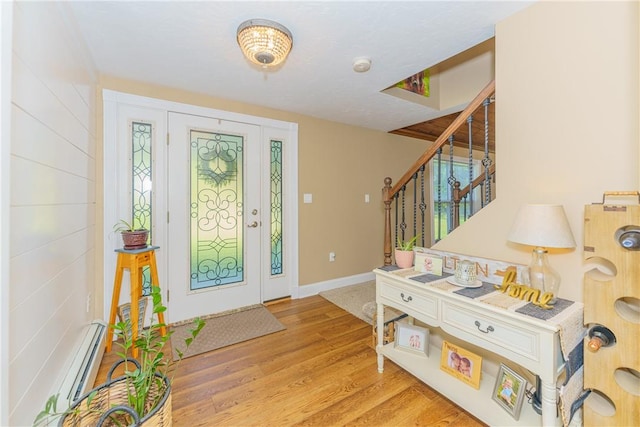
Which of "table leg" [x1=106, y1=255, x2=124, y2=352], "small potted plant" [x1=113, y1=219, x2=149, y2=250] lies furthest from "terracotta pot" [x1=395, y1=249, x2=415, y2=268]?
"table leg" [x1=106, y1=255, x2=124, y2=352]

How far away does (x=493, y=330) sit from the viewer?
1272 mm

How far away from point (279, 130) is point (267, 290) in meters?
1.89

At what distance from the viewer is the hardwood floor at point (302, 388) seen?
1.49m

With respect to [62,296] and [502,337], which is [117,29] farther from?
[502,337]

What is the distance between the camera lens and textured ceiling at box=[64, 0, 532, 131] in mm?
1511

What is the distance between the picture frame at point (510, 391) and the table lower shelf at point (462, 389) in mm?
26

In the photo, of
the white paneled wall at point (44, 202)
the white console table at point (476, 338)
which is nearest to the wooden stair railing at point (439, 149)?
the white console table at point (476, 338)

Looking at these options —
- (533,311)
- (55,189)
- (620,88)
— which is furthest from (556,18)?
(55,189)

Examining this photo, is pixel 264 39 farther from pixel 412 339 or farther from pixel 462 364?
pixel 462 364

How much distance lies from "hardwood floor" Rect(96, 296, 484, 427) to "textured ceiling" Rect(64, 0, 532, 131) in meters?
2.28

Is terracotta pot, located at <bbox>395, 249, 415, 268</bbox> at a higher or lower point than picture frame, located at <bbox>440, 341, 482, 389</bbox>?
higher

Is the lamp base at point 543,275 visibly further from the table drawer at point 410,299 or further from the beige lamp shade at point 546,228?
the table drawer at point 410,299

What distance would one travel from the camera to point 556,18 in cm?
137

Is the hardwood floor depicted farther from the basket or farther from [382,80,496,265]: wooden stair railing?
[382,80,496,265]: wooden stair railing
